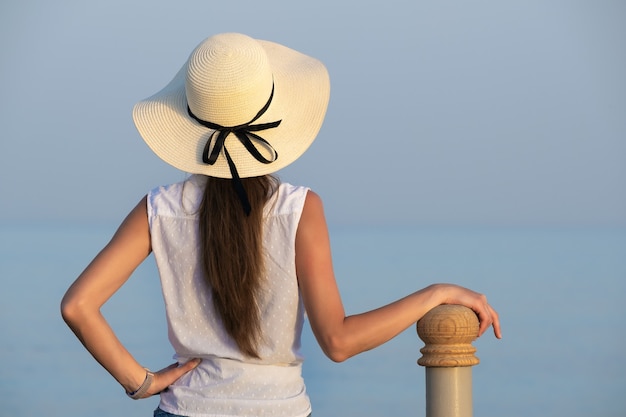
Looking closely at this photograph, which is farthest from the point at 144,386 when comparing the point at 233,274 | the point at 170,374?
the point at 233,274

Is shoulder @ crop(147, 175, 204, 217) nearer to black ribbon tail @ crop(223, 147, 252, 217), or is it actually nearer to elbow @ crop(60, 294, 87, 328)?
black ribbon tail @ crop(223, 147, 252, 217)

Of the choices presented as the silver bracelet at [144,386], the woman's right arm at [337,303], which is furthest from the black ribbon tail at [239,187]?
the silver bracelet at [144,386]

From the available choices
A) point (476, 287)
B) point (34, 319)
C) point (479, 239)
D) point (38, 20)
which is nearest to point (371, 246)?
point (479, 239)

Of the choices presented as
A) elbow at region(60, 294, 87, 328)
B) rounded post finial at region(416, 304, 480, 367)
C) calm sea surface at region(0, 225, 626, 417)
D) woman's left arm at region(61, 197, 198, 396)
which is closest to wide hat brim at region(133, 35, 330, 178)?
woman's left arm at region(61, 197, 198, 396)

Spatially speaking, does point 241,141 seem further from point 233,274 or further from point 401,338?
point 401,338

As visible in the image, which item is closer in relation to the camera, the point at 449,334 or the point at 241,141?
the point at 449,334

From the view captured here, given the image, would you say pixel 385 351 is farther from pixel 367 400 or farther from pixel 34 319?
pixel 34 319

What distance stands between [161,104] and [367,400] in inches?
186

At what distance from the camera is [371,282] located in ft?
29.0

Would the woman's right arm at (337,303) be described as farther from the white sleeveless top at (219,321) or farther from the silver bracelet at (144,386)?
the silver bracelet at (144,386)

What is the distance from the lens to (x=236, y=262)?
2039 mm

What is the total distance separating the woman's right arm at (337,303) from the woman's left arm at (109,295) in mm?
279

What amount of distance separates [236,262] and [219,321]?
122 millimetres

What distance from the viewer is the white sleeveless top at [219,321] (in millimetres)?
2037
